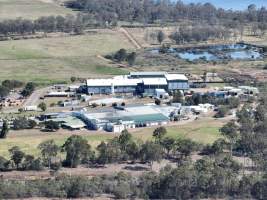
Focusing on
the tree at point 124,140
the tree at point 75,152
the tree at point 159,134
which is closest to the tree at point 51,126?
the tree at point 124,140

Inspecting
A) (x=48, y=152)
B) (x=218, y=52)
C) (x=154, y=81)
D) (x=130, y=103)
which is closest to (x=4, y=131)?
(x=48, y=152)

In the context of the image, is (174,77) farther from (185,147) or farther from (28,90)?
(185,147)

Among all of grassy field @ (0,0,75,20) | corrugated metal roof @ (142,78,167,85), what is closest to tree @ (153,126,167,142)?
corrugated metal roof @ (142,78,167,85)

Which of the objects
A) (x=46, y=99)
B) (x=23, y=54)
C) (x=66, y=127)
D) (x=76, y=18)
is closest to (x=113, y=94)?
(x=46, y=99)

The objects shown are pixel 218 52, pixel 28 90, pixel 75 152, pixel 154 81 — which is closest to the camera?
pixel 75 152

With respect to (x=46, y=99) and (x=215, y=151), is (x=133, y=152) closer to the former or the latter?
(x=215, y=151)

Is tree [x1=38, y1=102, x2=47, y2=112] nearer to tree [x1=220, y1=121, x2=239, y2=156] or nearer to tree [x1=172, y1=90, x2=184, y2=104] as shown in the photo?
tree [x1=172, y1=90, x2=184, y2=104]

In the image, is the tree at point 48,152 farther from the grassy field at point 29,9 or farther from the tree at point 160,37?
the grassy field at point 29,9
